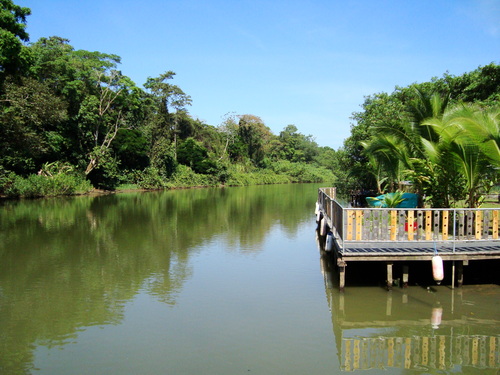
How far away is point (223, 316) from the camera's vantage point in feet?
23.7

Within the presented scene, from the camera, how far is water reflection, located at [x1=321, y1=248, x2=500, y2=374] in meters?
5.63

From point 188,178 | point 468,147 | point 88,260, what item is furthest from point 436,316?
point 188,178

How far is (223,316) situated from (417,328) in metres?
3.21

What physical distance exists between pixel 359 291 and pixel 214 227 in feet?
31.9

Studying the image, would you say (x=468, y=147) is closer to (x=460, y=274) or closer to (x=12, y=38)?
(x=460, y=274)

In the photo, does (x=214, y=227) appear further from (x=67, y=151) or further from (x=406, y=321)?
(x=67, y=151)

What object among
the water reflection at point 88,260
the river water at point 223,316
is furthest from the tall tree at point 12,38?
the river water at point 223,316

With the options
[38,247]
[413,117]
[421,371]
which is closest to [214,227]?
[38,247]

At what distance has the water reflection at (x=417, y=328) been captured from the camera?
563 centimetres

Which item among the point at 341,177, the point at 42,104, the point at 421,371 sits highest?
the point at 42,104

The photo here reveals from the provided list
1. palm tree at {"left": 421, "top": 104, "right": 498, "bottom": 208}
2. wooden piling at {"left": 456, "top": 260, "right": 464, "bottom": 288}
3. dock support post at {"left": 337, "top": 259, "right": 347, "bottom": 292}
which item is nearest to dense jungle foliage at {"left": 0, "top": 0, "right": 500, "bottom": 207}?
palm tree at {"left": 421, "top": 104, "right": 498, "bottom": 208}

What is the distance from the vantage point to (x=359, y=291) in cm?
847

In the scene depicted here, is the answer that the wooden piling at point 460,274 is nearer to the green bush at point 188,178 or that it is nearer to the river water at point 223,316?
the river water at point 223,316

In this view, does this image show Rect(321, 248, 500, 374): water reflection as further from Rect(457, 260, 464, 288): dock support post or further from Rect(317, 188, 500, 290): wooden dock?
Rect(317, 188, 500, 290): wooden dock
